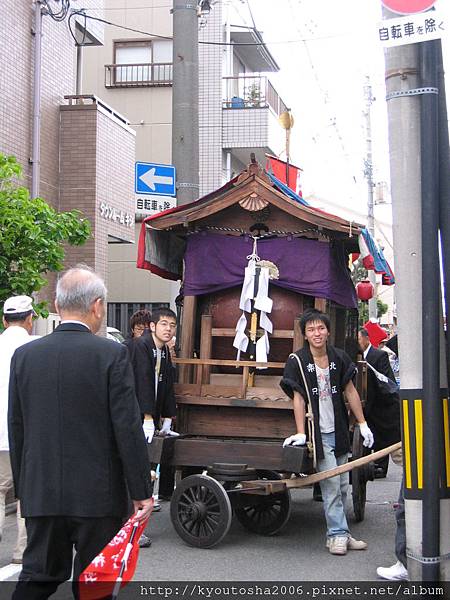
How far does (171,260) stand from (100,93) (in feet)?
A: 50.5

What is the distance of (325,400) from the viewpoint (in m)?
6.95

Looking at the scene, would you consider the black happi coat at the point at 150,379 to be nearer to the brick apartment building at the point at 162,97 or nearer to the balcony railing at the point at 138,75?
the brick apartment building at the point at 162,97

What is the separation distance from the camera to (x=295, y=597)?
555cm

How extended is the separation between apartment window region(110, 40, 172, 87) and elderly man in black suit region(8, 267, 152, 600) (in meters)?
19.3

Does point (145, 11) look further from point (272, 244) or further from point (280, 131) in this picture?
point (272, 244)

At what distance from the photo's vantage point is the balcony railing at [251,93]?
21.7 metres

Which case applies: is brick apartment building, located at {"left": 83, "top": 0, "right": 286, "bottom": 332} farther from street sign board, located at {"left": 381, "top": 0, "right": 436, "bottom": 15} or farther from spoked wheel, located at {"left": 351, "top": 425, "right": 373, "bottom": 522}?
street sign board, located at {"left": 381, "top": 0, "right": 436, "bottom": 15}

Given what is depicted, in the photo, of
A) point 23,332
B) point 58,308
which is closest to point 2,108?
point 23,332

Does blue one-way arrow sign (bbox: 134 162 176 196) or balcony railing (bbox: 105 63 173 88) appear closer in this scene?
blue one-way arrow sign (bbox: 134 162 176 196)

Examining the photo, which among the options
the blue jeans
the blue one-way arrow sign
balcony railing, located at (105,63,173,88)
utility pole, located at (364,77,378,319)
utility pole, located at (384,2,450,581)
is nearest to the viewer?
utility pole, located at (384,2,450,581)

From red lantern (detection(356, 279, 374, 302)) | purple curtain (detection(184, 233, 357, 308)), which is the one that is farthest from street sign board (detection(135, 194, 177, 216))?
red lantern (detection(356, 279, 374, 302))

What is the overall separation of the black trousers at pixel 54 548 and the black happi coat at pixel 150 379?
3.07 metres

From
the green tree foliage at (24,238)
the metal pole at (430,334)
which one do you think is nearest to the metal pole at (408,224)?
the metal pole at (430,334)

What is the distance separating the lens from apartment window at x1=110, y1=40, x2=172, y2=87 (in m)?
22.3
